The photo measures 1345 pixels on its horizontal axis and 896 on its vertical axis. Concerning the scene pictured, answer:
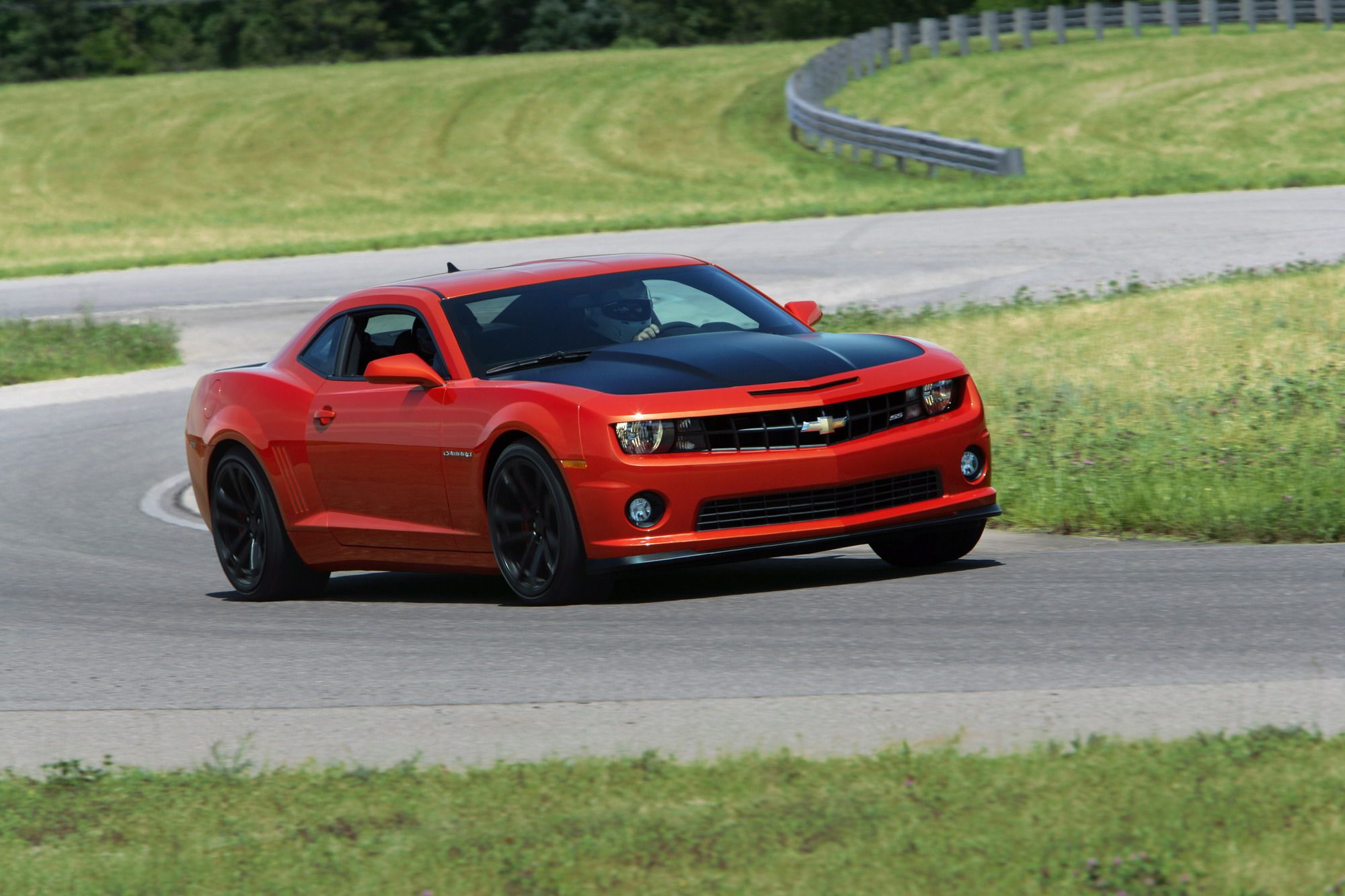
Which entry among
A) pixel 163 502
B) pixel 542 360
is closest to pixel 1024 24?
pixel 163 502

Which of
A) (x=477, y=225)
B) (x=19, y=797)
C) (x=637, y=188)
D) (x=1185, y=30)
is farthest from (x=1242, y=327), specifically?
(x=1185, y=30)

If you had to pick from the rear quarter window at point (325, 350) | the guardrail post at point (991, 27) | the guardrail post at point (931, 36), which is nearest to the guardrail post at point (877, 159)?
the guardrail post at point (931, 36)

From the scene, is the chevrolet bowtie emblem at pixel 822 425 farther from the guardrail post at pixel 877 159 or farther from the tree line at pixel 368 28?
the tree line at pixel 368 28

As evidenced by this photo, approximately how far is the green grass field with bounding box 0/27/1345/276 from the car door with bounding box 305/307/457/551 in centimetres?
2216

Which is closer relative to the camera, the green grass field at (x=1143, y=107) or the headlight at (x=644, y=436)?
the headlight at (x=644, y=436)

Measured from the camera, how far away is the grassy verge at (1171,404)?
923cm

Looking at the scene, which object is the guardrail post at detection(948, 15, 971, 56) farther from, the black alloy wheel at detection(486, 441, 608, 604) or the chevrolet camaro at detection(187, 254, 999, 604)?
the black alloy wheel at detection(486, 441, 608, 604)

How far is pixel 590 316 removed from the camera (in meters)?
8.53

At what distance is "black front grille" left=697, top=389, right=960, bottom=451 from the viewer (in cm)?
757

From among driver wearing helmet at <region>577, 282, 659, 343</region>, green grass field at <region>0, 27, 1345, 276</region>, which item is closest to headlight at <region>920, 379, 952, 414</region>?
driver wearing helmet at <region>577, 282, 659, 343</region>

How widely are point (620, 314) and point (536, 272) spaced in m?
0.49

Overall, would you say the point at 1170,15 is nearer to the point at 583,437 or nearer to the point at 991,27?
the point at 991,27

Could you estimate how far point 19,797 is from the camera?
524 centimetres

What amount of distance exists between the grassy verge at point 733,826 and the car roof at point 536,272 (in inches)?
148
